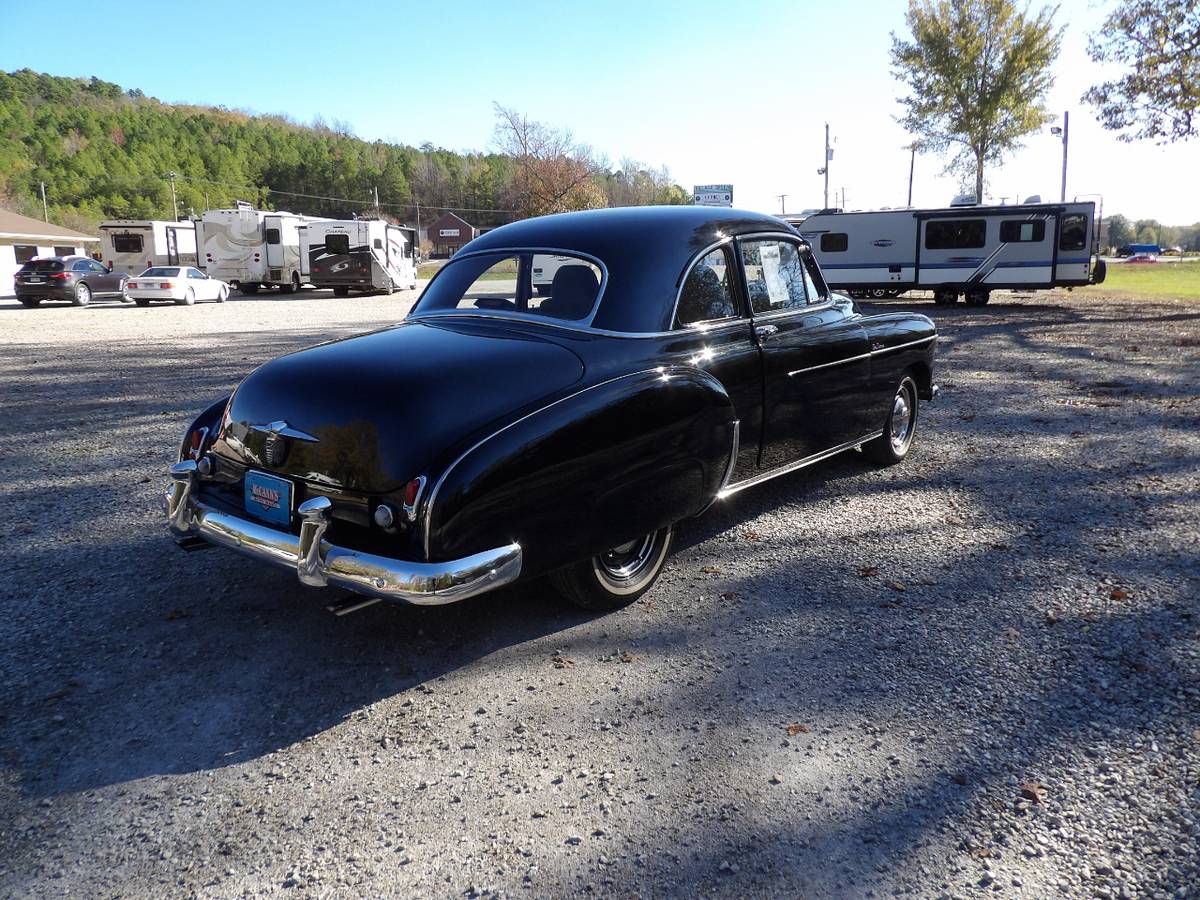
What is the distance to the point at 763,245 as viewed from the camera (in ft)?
15.7

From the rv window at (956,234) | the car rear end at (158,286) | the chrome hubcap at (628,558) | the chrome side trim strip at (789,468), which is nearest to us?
the chrome hubcap at (628,558)

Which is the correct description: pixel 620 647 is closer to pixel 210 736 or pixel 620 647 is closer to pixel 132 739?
pixel 210 736

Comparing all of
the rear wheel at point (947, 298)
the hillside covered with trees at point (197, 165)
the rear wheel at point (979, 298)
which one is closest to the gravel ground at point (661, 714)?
the rear wheel at point (979, 298)

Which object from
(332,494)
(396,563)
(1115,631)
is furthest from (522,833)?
(1115,631)

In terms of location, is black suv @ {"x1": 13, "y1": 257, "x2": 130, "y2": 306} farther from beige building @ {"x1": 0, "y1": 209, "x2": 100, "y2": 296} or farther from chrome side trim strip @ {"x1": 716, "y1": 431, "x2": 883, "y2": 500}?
chrome side trim strip @ {"x1": 716, "y1": 431, "x2": 883, "y2": 500}

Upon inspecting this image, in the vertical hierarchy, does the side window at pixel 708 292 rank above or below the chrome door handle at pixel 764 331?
above

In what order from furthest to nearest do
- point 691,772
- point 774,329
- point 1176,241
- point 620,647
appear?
1. point 1176,241
2. point 774,329
3. point 620,647
4. point 691,772

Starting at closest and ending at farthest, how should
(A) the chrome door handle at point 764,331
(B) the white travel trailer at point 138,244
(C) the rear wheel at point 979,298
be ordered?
(A) the chrome door handle at point 764,331 < (C) the rear wheel at point 979,298 < (B) the white travel trailer at point 138,244

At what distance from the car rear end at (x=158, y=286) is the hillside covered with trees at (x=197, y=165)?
63.7 m

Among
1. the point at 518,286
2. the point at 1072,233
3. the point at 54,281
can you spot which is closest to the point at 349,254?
the point at 54,281

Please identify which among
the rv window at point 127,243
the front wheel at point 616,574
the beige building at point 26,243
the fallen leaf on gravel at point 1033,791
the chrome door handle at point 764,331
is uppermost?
the beige building at point 26,243

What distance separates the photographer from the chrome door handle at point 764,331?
4.48 metres

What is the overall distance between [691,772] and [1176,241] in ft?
624

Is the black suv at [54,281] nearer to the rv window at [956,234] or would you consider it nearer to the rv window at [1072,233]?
the rv window at [956,234]
